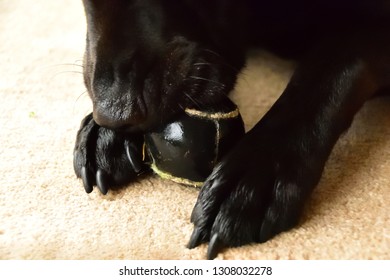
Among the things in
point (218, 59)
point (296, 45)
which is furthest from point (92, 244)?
point (296, 45)

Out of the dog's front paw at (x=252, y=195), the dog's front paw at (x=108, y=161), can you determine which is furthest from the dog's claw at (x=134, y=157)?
the dog's front paw at (x=252, y=195)

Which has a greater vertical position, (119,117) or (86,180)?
(119,117)

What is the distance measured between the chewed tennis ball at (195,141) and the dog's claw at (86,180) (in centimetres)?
13

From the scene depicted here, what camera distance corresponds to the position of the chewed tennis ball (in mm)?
811

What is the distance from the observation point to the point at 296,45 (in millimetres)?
1174

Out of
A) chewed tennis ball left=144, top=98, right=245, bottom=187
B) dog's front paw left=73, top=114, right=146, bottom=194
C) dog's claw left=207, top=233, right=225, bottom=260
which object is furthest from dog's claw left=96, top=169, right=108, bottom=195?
dog's claw left=207, top=233, right=225, bottom=260

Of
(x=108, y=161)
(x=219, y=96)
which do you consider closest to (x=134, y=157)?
(x=108, y=161)

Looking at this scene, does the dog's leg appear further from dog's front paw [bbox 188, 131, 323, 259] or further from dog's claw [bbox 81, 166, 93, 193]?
dog's claw [bbox 81, 166, 93, 193]

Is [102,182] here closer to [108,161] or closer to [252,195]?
[108,161]

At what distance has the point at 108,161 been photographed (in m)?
0.90

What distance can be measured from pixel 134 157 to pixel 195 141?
0.45ft
